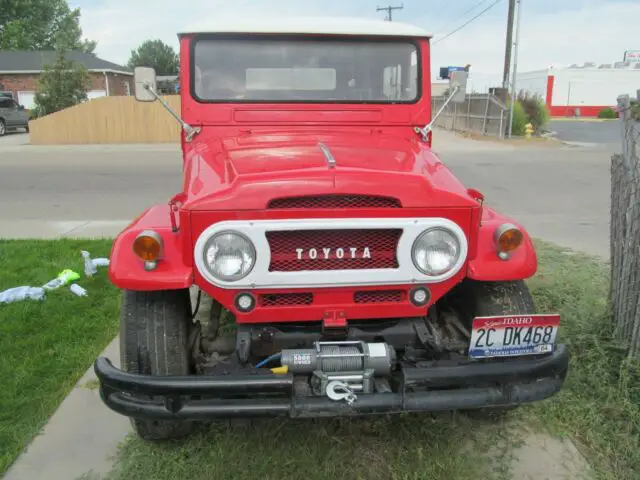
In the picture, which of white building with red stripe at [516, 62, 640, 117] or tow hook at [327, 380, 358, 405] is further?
white building with red stripe at [516, 62, 640, 117]

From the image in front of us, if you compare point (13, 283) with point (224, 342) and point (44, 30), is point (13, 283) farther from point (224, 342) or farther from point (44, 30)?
point (44, 30)

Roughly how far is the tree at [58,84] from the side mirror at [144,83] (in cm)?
2287

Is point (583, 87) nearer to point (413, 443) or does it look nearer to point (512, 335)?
point (413, 443)

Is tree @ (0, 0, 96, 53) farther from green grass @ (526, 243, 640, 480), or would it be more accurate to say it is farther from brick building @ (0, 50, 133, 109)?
green grass @ (526, 243, 640, 480)

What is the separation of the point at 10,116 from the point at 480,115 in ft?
67.3

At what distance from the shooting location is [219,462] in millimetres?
2873

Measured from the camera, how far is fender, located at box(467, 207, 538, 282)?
2.63 m

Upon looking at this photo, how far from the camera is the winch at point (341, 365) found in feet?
7.85

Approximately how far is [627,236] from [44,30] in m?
58.9

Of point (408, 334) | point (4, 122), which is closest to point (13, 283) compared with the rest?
point (408, 334)

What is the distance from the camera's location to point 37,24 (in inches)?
2035

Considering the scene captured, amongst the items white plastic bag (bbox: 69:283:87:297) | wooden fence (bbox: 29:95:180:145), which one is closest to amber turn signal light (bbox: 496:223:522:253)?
white plastic bag (bbox: 69:283:87:297)

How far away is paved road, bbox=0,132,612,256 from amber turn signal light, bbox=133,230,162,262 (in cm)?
554

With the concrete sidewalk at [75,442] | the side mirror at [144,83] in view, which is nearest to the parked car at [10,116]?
the side mirror at [144,83]
